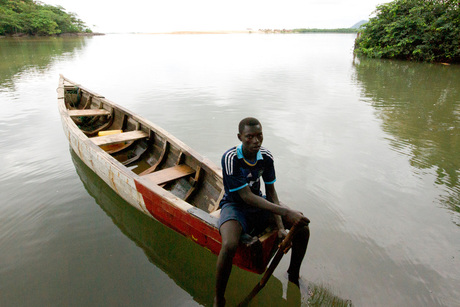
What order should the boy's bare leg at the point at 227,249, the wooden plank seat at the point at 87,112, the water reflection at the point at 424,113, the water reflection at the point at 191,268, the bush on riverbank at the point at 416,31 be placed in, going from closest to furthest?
the boy's bare leg at the point at 227,249, the water reflection at the point at 191,268, the water reflection at the point at 424,113, the wooden plank seat at the point at 87,112, the bush on riverbank at the point at 416,31

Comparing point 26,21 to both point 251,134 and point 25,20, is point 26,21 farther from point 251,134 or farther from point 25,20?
point 251,134

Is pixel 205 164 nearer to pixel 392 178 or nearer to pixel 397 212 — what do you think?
pixel 397 212

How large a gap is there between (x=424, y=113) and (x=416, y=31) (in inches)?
491

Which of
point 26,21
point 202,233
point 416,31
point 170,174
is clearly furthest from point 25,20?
point 202,233

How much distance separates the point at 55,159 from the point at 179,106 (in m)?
4.02

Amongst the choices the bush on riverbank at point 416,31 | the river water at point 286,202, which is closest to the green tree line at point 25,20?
the river water at point 286,202

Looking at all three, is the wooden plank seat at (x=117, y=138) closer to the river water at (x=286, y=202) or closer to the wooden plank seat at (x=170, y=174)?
the river water at (x=286, y=202)

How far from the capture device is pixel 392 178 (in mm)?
4293

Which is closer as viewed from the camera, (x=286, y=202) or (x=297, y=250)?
(x=297, y=250)

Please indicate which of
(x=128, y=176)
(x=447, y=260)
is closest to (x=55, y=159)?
(x=128, y=176)

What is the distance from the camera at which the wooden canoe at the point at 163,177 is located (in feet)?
7.21

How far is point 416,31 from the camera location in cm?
1636

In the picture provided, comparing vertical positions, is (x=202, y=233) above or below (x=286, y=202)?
above

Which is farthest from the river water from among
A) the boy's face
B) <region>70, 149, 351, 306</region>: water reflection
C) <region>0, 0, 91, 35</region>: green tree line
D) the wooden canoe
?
<region>0, 0, 91, 35</region>: green tree line
